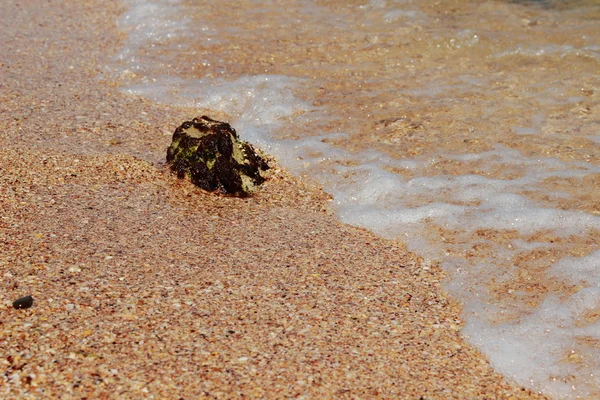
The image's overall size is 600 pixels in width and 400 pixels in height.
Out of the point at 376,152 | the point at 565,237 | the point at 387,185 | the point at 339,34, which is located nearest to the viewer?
the point at 565,237

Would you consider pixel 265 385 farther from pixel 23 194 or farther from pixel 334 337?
Answer: pixel 23 194

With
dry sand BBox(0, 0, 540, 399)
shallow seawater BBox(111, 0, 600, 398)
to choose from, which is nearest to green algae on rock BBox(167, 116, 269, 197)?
dry sand BBox(0, 0, 540, 399)

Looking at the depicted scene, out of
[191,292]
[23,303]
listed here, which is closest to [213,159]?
[191,292]

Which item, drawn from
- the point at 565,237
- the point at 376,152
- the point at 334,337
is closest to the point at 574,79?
the point at 376,152

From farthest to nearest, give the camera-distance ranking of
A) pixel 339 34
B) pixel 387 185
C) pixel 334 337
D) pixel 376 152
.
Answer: pixel 339 34
pixel 376 152
pixel 387 185
pixel 334 337

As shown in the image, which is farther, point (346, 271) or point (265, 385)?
point (346, 271)

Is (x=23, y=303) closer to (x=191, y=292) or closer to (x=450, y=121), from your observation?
(x=191, y=292)

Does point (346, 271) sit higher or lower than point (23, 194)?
lower
